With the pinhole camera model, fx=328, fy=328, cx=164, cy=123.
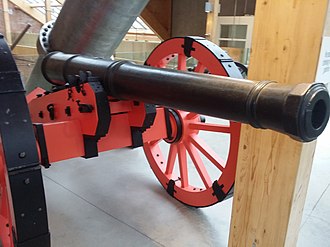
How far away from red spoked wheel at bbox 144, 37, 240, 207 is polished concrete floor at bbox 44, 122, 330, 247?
135 mm

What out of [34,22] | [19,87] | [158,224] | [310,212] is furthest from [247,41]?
[19,87]

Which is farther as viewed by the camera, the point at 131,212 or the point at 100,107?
the point at 131,212

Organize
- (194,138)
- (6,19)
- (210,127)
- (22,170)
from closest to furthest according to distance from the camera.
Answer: (22,170)
(210,127)
(194,138)
(6,19)

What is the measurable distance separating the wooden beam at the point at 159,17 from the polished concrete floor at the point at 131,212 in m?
6.00

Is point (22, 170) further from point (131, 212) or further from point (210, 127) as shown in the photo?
point (210, 127)

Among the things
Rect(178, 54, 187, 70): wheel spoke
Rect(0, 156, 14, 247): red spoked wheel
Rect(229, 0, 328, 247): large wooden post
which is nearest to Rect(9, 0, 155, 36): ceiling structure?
Rect(178, 54, 187, 70): wheel spoke

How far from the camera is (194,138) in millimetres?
2273

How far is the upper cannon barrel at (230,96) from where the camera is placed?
2.94ft

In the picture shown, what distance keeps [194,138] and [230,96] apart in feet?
4.05

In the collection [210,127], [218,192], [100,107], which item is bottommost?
[218,192]

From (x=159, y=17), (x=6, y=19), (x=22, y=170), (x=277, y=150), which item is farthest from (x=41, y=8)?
(x=277, y=150)

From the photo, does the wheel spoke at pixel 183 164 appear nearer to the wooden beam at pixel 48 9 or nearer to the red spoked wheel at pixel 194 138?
the red spoked wheel at pixel 194 138

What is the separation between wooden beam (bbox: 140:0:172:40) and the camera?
820cm

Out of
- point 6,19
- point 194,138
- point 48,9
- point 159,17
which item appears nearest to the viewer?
point 194,138
